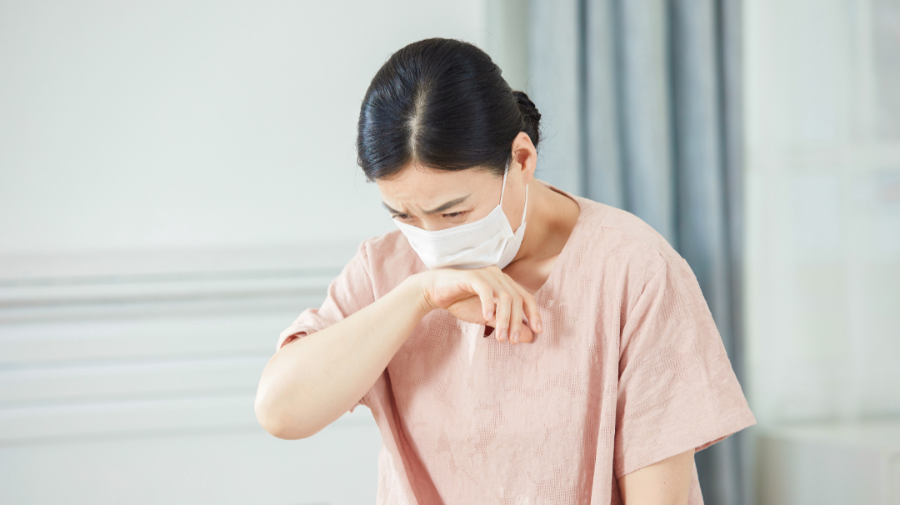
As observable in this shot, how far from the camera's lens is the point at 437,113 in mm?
755

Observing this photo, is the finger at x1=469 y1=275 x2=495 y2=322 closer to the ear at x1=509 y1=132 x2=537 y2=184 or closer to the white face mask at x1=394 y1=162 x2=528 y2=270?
the white face mask at x1=394 y1=162 x2=528 y2=270

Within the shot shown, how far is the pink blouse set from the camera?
767 millimetres

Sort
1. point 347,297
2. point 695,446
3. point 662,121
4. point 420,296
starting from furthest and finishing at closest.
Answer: point 662,121 → point 347,297 → point 420,296 → point 695,446

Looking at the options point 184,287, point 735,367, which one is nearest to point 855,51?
point 735,367

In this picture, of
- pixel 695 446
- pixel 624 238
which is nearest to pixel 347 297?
pixel 624 238

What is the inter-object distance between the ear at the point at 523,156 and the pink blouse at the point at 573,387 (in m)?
0.11

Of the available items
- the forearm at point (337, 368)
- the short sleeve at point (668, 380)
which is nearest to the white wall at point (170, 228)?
the forearm at point (337, 368)

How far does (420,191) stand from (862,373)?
0.99 metres

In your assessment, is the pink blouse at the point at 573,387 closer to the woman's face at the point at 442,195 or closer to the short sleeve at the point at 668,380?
the short sleeve at the point at 668,380

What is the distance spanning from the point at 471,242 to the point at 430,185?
0.12 metres

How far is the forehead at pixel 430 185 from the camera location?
77 centimetres

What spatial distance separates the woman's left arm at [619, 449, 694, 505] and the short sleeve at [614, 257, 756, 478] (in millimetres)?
14

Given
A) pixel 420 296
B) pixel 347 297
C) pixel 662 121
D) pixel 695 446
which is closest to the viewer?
pixel 695 446

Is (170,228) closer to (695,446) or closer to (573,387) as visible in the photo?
(573,387)
